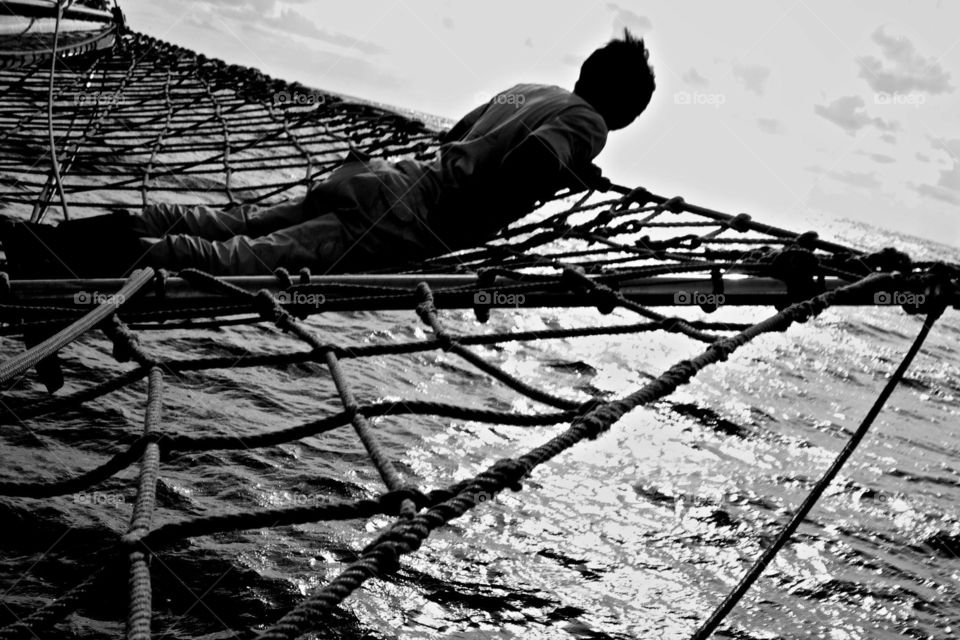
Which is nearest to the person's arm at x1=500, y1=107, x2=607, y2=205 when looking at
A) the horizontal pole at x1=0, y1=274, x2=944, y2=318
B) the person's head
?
the person's head

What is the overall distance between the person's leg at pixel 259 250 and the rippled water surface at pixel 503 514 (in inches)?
26.7

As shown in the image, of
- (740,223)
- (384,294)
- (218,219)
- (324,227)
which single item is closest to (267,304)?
(384,294)

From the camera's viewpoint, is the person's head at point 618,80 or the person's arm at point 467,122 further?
the person's arm at point 467,122

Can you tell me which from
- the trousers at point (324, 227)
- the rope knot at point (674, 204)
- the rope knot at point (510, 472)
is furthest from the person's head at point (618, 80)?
the rope knot at point (510, 472)

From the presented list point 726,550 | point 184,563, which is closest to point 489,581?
point 184,563

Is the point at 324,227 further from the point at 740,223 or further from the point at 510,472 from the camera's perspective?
the point at 740,223

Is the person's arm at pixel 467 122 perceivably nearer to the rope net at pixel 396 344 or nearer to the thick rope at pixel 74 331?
the rope net at pixel 396 344

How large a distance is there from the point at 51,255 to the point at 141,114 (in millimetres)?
3998

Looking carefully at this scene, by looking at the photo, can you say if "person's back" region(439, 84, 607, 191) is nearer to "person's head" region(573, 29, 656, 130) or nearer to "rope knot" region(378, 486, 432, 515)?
"person's head" region(573, 29, 656, 130)

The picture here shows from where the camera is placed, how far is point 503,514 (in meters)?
4.17

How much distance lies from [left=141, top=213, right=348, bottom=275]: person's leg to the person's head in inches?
41.8

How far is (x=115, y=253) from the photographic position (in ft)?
7.39

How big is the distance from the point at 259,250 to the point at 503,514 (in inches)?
88.4

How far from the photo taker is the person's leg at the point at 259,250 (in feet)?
7.57
